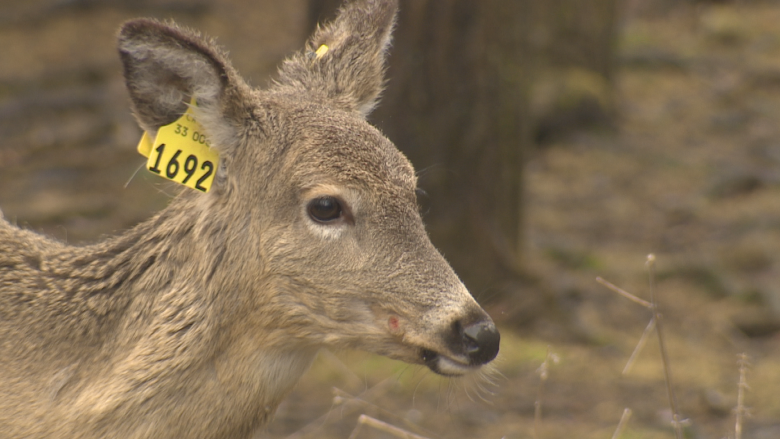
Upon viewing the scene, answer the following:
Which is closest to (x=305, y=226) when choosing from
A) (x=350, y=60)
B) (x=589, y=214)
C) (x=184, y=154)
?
(x=184, y=154)

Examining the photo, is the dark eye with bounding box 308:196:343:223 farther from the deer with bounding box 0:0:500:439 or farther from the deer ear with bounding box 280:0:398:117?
the deer ear with bounding box 280:0:398:117

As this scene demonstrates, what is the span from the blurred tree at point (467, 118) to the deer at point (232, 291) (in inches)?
122

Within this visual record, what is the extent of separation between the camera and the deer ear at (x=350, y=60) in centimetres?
455

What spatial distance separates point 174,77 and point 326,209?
790 millimetres

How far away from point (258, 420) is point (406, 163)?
3.98ft

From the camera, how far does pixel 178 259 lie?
393 centimetres

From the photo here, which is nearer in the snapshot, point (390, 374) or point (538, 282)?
point (390, 374)

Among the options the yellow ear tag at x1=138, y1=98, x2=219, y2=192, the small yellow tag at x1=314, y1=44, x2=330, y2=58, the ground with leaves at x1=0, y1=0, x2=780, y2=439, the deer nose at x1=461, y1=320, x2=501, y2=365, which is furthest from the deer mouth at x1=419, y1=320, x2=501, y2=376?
the small yellow tag at x1=314, y1=44, x2=330, y2=58

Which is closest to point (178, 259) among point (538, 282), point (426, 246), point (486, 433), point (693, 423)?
point (426, 246)

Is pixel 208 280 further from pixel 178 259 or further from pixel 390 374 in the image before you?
pixel 390 374

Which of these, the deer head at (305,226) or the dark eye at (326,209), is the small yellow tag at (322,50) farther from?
the dark eye at (326,209)

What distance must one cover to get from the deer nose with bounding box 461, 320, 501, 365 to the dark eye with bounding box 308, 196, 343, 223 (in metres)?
0.69

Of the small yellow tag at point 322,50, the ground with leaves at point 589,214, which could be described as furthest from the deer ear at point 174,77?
the ground with leaves at point 589,214

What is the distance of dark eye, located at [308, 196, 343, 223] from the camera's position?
12.4 feet
